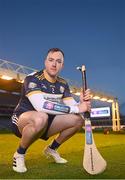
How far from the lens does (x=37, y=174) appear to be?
4258mm

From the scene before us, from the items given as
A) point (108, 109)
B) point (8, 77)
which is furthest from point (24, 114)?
point (108, 109)

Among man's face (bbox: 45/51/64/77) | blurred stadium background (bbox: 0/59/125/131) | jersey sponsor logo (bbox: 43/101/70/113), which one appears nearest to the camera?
jersey sponsor logo (bbox: 43/101/70/113)

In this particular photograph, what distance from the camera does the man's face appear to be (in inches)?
186

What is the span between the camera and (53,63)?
472 cm

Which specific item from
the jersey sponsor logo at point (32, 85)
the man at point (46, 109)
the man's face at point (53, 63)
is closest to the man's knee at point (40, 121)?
the man at point (46, 109)

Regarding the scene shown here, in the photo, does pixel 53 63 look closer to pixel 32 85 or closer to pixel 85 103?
pixel 32 85

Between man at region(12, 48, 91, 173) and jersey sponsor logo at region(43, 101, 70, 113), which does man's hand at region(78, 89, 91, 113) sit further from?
jersey sponsor logo at region(43, 101, 70, 113)

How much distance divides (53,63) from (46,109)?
733 mm

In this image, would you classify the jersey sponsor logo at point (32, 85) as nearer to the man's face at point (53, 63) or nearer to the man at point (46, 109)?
the man at point (46, 109)

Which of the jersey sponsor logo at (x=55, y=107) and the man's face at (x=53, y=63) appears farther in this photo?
the man's face at (x=53, y=63)

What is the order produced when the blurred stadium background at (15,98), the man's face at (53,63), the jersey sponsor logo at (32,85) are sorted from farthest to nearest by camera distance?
the blurred stadium background at (15,98), the man's face at (53,63), the jersey sponsor logo at (32,85)

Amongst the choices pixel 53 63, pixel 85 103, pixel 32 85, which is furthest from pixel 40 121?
pixel 53 63

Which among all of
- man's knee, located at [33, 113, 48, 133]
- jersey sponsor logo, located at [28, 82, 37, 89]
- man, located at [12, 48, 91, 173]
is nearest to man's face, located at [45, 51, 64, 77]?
man, located at [12, 48, 91, 173]

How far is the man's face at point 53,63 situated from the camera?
4.72m
